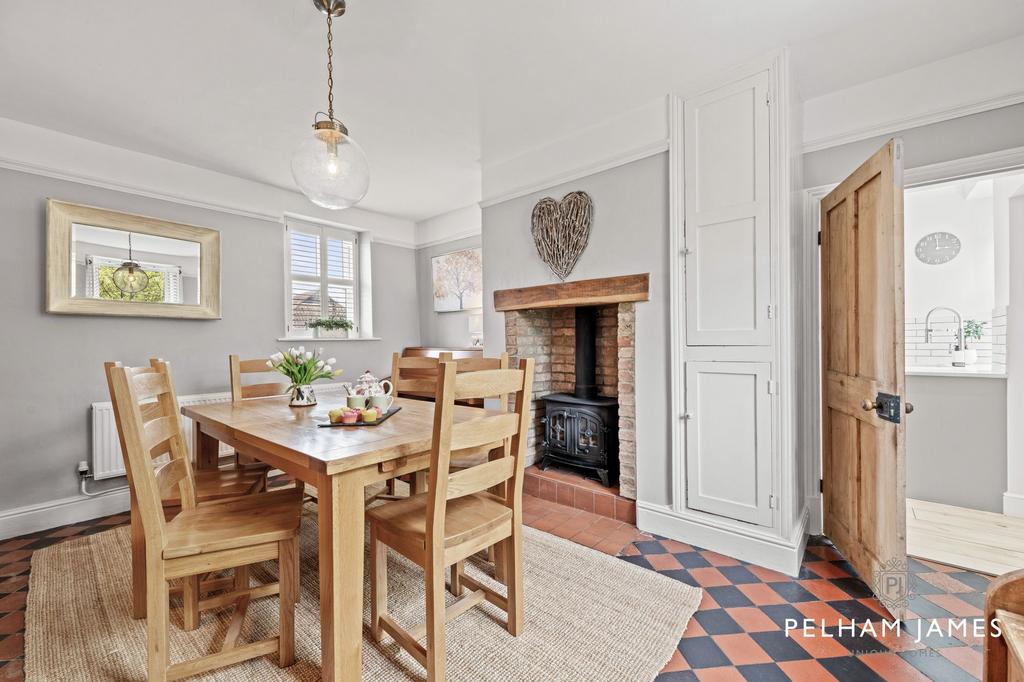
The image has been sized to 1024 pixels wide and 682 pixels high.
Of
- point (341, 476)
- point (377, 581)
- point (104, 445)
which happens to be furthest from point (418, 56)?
point (104, 445)

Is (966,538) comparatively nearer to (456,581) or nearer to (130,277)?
(456,581)

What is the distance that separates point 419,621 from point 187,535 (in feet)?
2.96

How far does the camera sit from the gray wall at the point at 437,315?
182 inches

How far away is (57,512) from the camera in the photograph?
2797 mm

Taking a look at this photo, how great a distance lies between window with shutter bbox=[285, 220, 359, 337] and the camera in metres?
4.09

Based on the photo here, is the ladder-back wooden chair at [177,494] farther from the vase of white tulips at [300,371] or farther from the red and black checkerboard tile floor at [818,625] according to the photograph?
the red and black checkerboard tile floor at [818,625]

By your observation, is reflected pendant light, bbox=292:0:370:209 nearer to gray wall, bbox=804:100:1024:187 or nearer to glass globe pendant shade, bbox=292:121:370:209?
glass globe pendant shade, bbox=292:121:370:209

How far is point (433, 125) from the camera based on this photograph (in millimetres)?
2863

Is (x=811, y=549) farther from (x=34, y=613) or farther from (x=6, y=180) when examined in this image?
(x=6, y=180)

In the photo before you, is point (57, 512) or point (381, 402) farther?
point (57, 512)

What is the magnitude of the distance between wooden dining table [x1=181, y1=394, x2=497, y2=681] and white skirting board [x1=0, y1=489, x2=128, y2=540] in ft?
7.02

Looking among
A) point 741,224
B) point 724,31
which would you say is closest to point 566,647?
point 741,224

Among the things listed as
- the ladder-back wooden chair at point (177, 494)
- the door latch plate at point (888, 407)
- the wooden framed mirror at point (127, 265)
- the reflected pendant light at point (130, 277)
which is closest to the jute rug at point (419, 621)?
the ladder-back wooden chair at point (177, 494)

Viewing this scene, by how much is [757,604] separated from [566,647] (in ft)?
2.94
